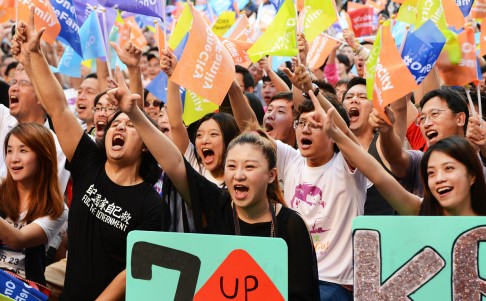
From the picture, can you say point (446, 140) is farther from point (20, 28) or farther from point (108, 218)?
point (20, 28)

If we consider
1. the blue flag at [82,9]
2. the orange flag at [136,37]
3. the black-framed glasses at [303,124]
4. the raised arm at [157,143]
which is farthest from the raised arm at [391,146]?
the orange flag at [136,37]

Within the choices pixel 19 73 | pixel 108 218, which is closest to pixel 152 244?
pixel 108 218

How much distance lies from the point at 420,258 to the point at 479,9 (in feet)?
12.8

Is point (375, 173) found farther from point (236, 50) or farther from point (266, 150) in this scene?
point (236, 50)

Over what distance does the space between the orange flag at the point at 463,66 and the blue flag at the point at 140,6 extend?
Result: 187 centimetres

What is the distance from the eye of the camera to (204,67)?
17.3 ft

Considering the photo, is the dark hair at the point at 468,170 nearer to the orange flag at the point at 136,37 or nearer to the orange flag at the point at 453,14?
the orange flag at the point at 453,14

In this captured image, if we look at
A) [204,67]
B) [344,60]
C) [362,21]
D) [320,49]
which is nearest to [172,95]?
[204,67]

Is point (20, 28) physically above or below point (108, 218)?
above

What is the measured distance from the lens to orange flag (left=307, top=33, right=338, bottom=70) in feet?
28.0

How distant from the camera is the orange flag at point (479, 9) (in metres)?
6.96

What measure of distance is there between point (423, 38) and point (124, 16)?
5.04 meters

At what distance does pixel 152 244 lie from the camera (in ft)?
13.0

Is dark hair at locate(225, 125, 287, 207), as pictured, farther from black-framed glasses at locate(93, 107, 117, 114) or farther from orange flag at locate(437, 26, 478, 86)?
black-framed glasses at locate(93, 107, 117, 114)
